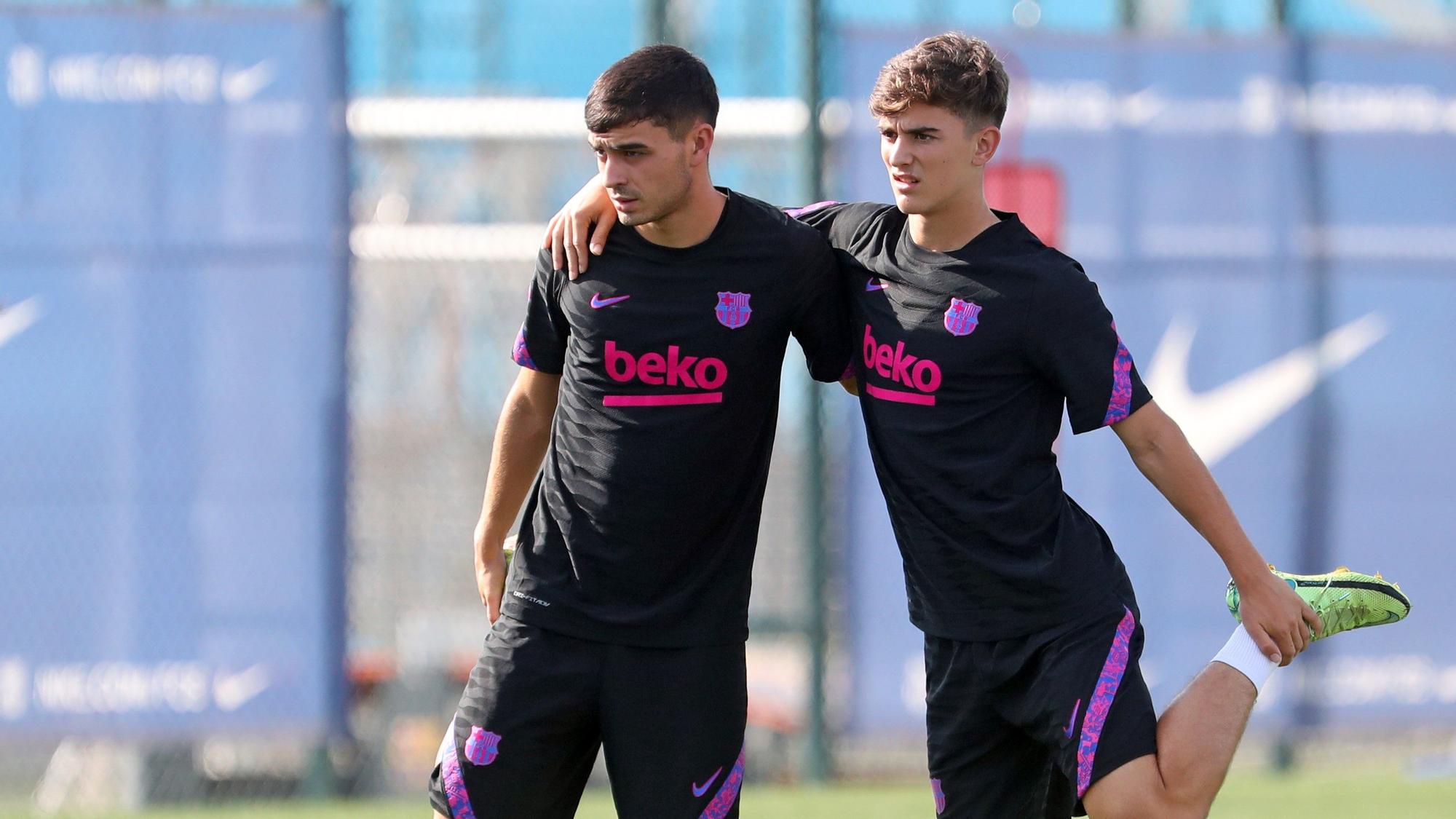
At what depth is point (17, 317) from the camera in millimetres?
5945

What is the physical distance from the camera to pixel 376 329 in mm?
7672

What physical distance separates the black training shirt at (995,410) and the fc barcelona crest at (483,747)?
0.94 meters

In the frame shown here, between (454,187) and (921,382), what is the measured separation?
15.9 ft

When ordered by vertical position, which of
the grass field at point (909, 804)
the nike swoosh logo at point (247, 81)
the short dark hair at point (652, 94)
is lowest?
the grass field at point (909, 804)

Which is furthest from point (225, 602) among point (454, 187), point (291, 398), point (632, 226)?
point (632, 226)

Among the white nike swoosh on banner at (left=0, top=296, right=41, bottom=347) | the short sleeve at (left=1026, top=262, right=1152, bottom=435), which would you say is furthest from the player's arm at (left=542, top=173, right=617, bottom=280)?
the white nike swoosh on banner at (left=0, top=296, right=41, bottom=347)

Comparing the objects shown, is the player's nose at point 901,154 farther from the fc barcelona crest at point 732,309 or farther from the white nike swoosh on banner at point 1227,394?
the white nike swoosh on banner at point 1227,394

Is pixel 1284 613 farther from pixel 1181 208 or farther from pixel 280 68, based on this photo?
pixel 280 68

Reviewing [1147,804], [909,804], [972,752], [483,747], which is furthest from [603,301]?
[909,804]

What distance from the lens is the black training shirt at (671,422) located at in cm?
321

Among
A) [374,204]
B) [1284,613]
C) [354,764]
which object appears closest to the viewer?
[1284,613]

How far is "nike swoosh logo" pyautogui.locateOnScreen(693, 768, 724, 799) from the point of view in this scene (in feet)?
10.6

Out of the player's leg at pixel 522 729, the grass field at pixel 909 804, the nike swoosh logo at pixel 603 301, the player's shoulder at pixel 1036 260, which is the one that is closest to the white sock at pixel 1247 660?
the player's shoulder at pixel 1036 260

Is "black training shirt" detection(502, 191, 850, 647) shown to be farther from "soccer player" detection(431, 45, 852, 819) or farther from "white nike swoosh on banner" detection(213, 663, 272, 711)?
"white nike swoosh on banner" detection(213, 663, 272, 711)
